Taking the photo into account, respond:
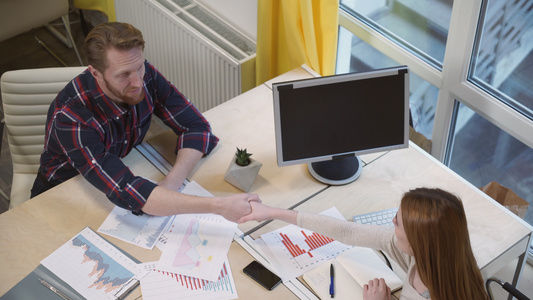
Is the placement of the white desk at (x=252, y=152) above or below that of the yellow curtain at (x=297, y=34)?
below

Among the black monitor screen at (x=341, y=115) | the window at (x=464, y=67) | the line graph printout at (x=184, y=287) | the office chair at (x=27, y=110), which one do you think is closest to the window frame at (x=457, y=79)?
the window at (x=464, y=67)

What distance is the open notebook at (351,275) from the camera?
6.33 feet

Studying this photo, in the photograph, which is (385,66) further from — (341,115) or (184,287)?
(184,287)

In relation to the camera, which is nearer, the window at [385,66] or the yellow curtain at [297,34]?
the yellow curtain at [297,34]

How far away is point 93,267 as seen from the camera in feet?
6.54

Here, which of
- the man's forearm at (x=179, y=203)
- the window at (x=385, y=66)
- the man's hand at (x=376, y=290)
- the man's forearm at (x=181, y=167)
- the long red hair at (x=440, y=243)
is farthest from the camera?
the window at (x=385, y=66)

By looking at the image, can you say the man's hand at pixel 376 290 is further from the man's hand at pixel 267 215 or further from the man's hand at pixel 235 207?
the man's hand at pixel 235 207

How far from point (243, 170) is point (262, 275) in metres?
0.41

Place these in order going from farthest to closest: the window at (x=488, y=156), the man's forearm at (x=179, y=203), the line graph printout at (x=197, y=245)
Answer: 1. the window at (x=488, y=156)
2. the man's forearm at (x=179, y=203)
3. the line graph printout at (x=197, y=245)

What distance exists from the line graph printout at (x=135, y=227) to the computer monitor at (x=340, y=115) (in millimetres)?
462

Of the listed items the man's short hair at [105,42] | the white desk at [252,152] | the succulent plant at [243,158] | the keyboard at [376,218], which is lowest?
the keyboard at [376,218]

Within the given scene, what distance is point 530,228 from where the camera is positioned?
2107 mm

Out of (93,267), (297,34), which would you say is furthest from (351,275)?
(297,34)

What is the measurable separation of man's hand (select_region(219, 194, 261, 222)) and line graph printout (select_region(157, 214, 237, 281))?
0.18 feet
